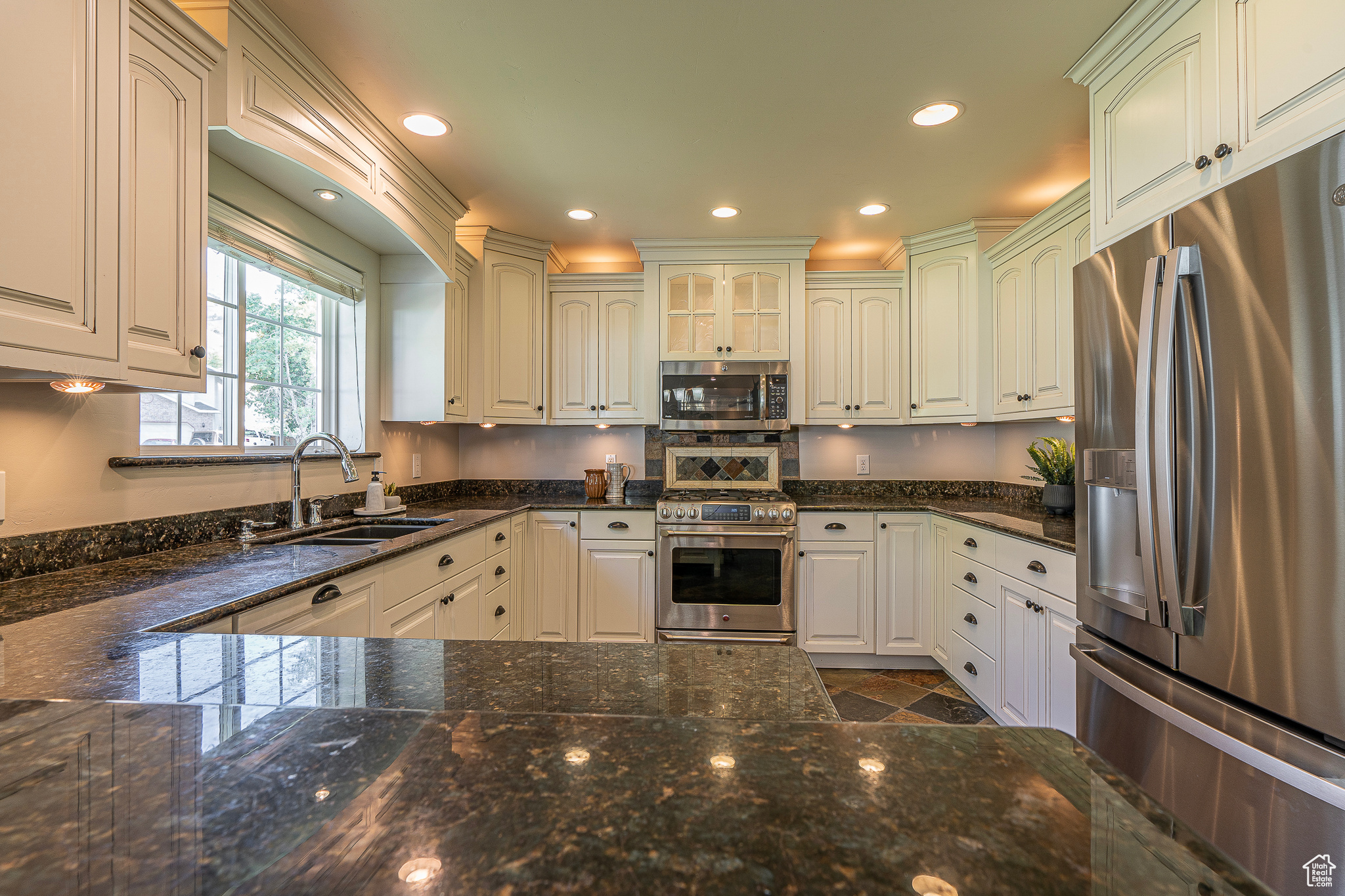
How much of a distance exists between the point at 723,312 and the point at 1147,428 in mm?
2454

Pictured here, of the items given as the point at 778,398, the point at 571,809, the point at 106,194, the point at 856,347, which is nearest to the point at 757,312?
the point at 778,398

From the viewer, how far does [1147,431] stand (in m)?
1.34

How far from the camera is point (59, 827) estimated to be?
1.10 ft

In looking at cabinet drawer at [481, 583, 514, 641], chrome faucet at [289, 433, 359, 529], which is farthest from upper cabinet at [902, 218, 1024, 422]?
chrome faucet at [289, 433, 359, 529]

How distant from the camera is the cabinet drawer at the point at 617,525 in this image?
10.8 feet

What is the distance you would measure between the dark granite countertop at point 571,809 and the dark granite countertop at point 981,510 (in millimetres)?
1924

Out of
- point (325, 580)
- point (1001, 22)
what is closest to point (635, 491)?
point (325, 580)

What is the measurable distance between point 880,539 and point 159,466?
10.1ft

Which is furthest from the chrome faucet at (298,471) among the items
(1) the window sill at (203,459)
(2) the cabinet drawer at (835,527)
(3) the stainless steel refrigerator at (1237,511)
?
(3) the stainless steel refrigerator at (1237,511)

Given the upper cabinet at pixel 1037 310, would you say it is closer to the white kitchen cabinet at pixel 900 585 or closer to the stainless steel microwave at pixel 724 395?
the white kitchen cabinet at pixel 900 585

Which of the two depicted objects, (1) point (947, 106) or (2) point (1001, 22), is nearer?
(2) point (1001, 22)

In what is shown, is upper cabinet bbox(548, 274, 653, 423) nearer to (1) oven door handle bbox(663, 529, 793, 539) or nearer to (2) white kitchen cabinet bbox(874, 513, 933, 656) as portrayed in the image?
(1) oven door handle bbox(663, 529, 793, 539)

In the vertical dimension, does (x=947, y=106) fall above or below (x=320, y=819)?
above

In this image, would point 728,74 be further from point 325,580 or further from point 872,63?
point 325,580
